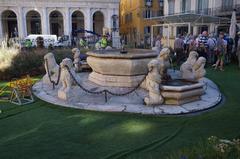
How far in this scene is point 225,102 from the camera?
7773 mm

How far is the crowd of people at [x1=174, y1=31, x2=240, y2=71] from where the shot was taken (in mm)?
13373

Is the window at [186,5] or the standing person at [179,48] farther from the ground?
the window at [186,5]

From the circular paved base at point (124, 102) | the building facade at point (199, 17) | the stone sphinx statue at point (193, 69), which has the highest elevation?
the building facade at point (199, 17)

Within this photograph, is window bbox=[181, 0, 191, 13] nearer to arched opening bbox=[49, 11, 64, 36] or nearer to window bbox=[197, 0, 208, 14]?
window bbox=[197, 0, 208, 14]

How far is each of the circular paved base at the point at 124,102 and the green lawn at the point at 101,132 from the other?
0.24 meters

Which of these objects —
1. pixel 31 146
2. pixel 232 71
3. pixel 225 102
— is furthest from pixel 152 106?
pixel 232 71

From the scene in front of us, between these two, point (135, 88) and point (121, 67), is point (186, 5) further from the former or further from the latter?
point (135, 88)

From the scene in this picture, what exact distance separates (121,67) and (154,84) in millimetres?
1622

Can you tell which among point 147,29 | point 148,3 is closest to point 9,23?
point 147,29

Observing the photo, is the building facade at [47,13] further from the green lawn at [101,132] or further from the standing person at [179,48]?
the green lawn at [101,132]

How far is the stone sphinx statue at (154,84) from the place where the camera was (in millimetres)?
7148

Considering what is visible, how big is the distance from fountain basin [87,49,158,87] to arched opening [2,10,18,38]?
36844mm

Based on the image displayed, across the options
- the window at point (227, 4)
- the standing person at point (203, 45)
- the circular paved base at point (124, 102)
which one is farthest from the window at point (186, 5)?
the circular paved base at point (124, 102)

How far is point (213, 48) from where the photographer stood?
558 inches
